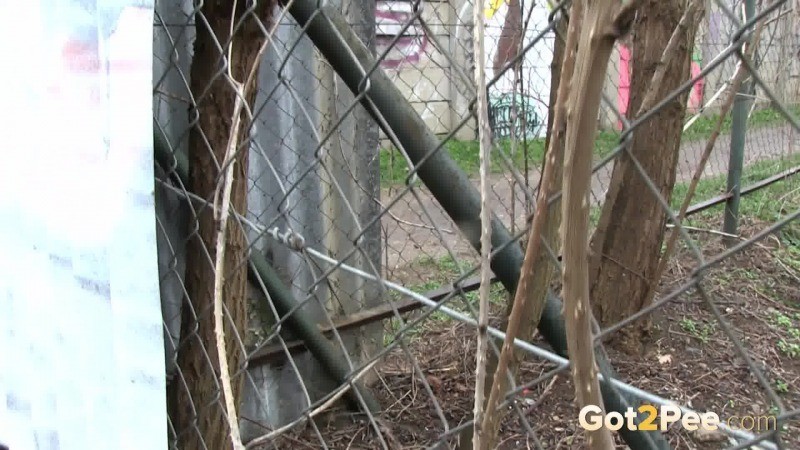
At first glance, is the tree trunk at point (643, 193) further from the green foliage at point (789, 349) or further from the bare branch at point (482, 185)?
the bare branch at point (482, 185)

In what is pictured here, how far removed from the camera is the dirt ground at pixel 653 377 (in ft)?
6.28

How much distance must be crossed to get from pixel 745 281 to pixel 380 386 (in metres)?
1.84

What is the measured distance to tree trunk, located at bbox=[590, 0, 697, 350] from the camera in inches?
80.5

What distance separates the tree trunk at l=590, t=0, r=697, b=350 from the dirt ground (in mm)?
191

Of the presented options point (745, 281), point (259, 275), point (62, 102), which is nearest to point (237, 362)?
point (259, 275)

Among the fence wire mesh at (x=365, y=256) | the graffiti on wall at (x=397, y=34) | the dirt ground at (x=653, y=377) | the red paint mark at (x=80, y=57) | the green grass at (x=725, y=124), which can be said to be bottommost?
the dirt ground at (x=653, y=377)

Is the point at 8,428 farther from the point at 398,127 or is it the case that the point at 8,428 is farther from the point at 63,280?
the point at 398,127

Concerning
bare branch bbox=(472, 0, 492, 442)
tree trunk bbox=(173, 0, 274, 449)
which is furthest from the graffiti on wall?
tree trunk bbox=(173, 0, 274, 449)

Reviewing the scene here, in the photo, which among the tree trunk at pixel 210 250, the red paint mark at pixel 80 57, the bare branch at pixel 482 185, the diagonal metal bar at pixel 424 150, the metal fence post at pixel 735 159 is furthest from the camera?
the metal fence post at pixel 735 159

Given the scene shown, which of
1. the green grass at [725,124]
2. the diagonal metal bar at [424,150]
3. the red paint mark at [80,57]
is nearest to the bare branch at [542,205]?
the diagonal metal bar at [424,150]

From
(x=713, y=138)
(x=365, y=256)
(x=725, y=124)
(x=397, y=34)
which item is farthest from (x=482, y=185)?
(x=725, y=124)

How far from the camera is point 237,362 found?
125 centimetres

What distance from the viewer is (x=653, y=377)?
2189mm

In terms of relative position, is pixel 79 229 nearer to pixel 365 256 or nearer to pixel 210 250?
pixel 210 250
